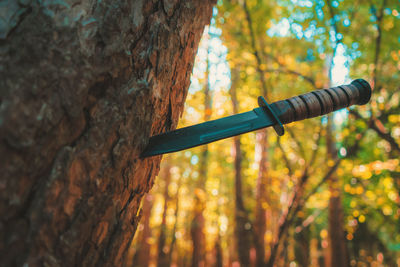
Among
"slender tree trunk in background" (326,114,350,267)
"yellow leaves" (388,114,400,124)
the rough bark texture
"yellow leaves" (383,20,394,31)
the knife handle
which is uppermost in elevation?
"yellow leaves" (383,20,394,31)

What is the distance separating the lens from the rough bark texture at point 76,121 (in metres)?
0.63

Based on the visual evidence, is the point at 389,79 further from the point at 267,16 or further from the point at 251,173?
the point at 251,173

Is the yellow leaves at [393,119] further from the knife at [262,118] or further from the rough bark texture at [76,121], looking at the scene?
the rough bark texture at [76,121]

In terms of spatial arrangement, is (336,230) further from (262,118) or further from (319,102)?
(262,118)

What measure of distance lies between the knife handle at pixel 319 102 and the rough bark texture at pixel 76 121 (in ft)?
1.70

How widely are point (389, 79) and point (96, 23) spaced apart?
5.54 metres

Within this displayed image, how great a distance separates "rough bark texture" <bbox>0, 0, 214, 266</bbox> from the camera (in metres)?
0.63

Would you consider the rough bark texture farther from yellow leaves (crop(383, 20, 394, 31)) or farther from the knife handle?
yellow leaves (crop(383, 20, 394, 31))

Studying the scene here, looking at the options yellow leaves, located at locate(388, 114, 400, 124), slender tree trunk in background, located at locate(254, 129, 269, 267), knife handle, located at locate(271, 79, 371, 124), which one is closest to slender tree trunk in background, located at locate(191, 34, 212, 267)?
slender tree trunk in background, located at locate(254, 129, 269, 267)

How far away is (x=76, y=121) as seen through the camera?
0.73 meters

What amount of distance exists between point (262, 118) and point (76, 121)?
0.71 meters

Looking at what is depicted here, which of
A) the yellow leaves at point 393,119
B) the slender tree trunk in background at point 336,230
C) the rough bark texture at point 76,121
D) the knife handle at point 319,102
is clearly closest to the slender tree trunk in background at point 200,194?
the slender tree trunk in background at point 336,230

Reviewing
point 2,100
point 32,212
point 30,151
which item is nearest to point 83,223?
point 32,212

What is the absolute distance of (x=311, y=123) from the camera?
511cm
